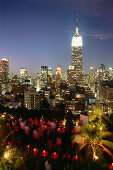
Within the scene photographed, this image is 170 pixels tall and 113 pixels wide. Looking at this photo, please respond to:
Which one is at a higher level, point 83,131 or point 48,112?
point 83,131

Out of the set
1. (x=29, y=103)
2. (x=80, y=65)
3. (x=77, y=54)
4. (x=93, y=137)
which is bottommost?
(x=29, y=103)

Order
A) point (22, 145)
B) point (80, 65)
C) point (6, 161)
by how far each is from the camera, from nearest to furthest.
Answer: point (6, 161)
point (22, 145)
point (80, 65)

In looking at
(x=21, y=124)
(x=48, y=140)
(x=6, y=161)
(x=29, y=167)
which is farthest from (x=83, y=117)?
(x=6, y=161)

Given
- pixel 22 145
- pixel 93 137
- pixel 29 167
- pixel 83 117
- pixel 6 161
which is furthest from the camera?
pixel 83 117

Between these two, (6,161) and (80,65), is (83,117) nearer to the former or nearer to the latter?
(6,161)

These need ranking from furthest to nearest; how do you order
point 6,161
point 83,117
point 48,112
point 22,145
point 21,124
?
point 48,112
point 83,117
point 21,124
point 22,145
point 6,161

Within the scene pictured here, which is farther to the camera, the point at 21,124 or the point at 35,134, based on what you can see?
the point at 21,124

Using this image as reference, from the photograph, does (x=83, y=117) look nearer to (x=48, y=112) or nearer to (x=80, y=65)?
(x=48, y=112)

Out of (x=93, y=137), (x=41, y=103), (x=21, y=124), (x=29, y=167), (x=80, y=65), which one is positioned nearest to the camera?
(x=29, y=167)

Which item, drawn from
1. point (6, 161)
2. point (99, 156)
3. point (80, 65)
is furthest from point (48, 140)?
point (80, 65)
